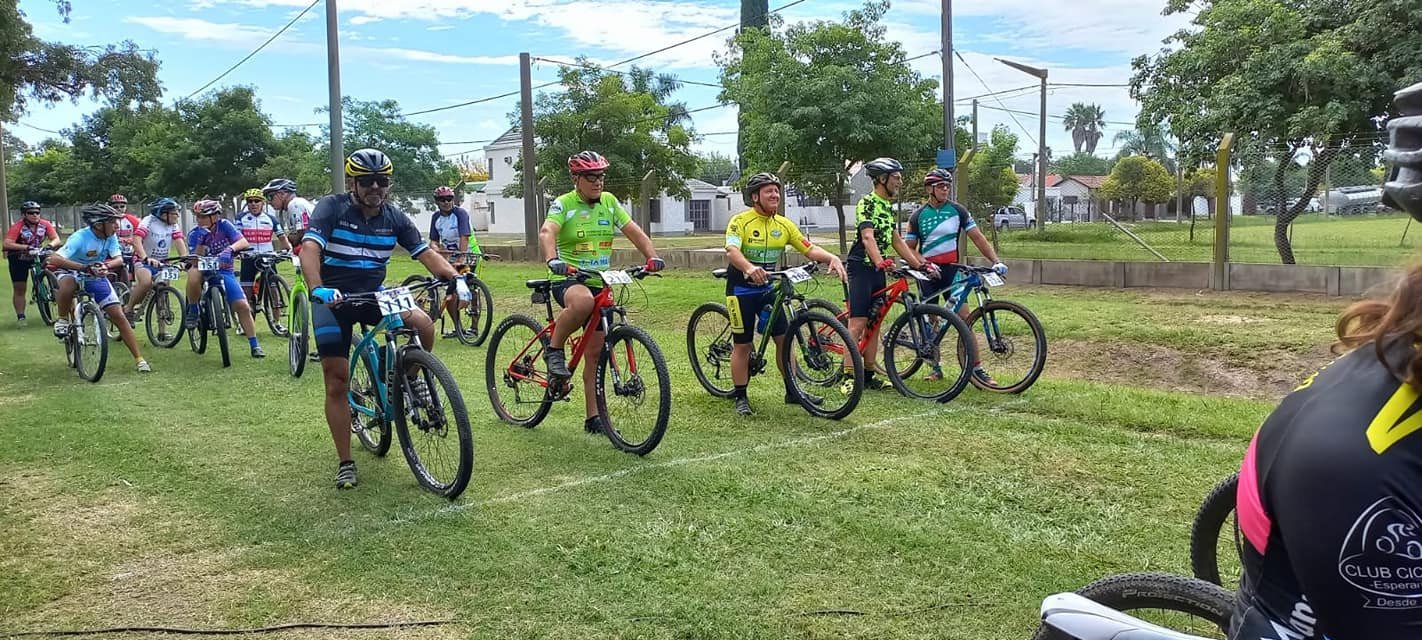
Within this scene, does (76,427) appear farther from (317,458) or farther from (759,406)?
(759,406)

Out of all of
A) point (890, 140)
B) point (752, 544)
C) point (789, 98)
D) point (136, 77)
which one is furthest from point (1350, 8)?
point (136, 77)

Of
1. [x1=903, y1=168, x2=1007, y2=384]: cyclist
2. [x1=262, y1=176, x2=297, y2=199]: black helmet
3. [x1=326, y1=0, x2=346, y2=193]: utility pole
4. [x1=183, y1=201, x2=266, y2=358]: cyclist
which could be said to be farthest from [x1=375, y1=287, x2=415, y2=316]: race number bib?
[x1=326, y1=0, x2=346, y2=193]: utility pole

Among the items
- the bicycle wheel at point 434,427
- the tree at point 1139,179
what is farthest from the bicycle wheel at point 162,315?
the tree at point 1139,179

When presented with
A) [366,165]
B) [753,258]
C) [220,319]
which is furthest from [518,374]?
[220,319]

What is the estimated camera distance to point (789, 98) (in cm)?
2030

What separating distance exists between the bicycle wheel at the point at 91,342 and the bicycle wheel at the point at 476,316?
135 inches

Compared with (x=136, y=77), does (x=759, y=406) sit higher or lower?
lower

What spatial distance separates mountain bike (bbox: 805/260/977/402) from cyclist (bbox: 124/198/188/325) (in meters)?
7.87

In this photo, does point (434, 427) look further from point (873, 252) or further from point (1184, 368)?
point (1184, 368)

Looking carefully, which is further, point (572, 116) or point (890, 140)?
point (572, 116)

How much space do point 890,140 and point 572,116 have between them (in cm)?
1162

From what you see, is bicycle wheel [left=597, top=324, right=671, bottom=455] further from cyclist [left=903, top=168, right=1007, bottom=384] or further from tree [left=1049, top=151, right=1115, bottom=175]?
tree [left=1049, top=151, right=1115, bottom=175]

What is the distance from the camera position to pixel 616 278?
20.2ft

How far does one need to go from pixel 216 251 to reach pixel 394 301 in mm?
6430
